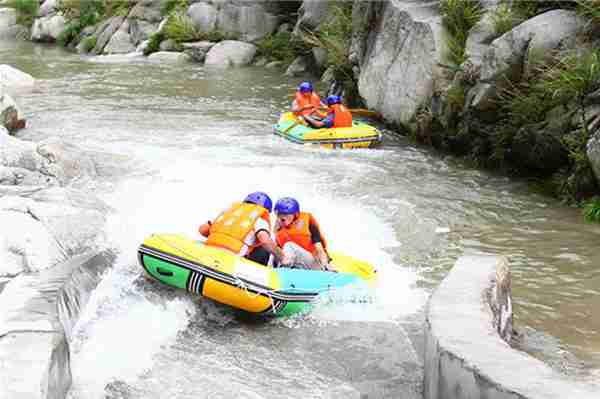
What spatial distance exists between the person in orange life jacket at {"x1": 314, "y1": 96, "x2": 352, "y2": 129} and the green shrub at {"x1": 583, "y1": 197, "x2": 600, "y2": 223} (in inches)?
186

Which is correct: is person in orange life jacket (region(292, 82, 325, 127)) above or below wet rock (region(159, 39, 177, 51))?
above

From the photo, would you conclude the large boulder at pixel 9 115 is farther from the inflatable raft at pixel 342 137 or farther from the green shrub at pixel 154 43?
the green shrub at pixel 154 43

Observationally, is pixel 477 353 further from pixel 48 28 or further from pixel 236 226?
pixel 48 28

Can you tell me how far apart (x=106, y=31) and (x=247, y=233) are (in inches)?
823

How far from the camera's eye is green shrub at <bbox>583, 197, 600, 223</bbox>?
876 cm

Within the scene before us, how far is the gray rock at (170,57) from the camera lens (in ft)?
74.6

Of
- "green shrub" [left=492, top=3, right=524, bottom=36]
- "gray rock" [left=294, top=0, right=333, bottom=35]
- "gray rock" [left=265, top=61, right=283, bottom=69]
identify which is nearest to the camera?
"green shrub" [left=492, top=3, right=524, bottom=36]

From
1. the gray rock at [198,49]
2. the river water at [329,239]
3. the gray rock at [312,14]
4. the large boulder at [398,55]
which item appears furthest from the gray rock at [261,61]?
the large boulder at [398,55]

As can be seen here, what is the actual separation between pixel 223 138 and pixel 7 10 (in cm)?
2191

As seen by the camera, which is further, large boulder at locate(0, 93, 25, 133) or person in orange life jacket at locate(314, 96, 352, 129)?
person in orange life jacket at locate(314, 96, 352, 129)

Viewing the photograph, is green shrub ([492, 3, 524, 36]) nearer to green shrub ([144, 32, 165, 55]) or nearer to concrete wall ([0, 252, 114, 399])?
concrete wall ([0, 252, 114, 399])

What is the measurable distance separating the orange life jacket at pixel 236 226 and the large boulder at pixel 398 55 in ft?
20.8

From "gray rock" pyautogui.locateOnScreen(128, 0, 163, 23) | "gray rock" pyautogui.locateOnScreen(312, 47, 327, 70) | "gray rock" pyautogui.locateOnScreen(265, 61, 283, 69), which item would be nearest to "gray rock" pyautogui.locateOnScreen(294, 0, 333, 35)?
"gray rock" pyautogui.locateOnScreen(312, 47, 327, 70)

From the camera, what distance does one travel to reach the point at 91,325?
602 cm
